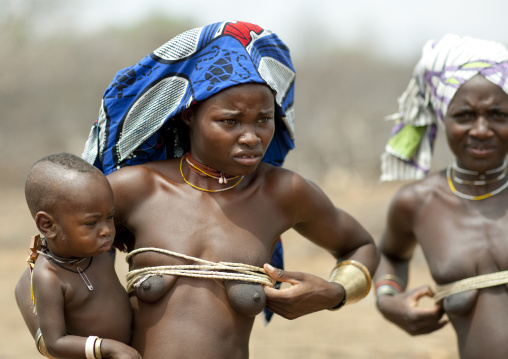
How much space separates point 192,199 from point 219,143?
295mm

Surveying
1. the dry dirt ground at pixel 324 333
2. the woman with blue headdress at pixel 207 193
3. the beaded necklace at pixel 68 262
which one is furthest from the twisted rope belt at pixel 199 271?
the dry dirt ground at pixel 324 333

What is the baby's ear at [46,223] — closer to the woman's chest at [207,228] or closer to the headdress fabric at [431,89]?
the woman's chest at [207,228]

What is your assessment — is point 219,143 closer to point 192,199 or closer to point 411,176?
point 192,199

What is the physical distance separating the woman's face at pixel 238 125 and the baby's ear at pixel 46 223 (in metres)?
0.72

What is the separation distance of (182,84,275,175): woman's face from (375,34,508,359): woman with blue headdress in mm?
1196

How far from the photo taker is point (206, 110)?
3033 millimetres

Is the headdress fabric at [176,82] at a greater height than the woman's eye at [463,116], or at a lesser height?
greater

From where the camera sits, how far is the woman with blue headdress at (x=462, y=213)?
140 inches

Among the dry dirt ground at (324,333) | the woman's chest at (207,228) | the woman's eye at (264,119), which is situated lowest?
the dry dirt ground at (324,333)

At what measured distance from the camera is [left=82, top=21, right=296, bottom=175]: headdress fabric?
3027 mm

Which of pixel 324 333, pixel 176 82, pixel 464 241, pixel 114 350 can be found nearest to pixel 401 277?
pixel 464 241

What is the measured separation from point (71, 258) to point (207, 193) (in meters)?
0.67

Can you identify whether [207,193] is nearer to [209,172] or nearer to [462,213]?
[209,172]

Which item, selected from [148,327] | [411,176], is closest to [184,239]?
[148,327]
